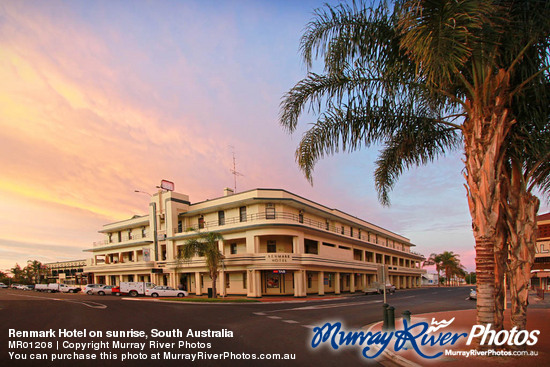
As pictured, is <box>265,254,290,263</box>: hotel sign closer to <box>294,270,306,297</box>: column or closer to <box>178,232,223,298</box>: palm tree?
<box>294,270,306,297</box>: column

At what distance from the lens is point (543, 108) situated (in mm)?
9391

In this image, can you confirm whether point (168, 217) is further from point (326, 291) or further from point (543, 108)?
point (543, 108)

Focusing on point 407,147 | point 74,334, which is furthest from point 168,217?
point 407,147

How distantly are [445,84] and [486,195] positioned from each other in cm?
293

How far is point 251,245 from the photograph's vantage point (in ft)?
124

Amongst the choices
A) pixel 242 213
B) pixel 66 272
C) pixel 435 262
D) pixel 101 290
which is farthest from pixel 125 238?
pixel 435 262

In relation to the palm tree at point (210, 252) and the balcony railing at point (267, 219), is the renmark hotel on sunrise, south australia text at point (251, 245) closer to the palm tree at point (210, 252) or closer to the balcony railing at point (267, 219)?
the balcony railing at point (267, 219)

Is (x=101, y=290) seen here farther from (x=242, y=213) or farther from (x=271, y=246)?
(x=271, y=246)

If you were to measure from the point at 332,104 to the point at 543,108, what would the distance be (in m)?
5.46

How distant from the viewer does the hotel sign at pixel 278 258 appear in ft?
118

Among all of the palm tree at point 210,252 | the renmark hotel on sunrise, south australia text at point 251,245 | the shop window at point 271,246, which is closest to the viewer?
the palm tree at point 210,252

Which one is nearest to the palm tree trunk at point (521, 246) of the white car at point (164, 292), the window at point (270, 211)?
the window at point (270, 211)

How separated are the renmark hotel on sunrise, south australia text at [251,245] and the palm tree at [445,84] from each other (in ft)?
72.6

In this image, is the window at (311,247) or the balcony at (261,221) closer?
the balcony at (261,221)
